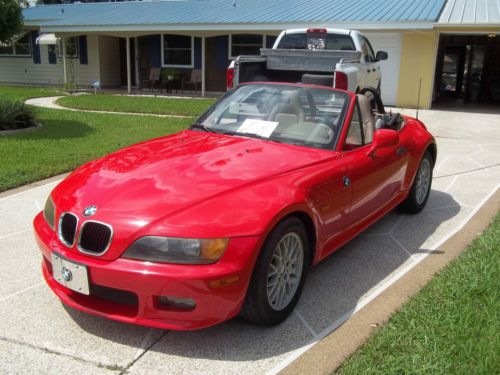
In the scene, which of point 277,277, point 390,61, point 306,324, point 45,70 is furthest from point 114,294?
point 45,70

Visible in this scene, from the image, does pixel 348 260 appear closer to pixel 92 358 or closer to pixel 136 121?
pixel 92 358

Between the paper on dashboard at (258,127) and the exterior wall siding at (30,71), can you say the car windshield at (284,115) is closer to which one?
the paper on dashboard at (258,127)

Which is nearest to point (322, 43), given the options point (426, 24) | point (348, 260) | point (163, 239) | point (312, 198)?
point (426, 24)

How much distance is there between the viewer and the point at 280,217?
3.07 meters

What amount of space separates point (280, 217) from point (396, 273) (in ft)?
5.18

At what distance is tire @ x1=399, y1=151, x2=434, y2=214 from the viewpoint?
5.47 meters

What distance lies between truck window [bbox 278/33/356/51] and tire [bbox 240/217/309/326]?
26.3 ft

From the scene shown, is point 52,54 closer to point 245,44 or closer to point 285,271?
point 245,44

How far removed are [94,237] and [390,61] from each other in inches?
618

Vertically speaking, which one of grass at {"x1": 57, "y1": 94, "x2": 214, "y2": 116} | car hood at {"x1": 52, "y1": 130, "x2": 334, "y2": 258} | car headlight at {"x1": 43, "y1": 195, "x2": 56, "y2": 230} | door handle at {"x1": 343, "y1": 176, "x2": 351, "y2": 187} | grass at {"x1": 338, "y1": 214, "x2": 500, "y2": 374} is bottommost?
grass at {"x1": 57, "y1": 94, "x2": 214, "y2": 116}

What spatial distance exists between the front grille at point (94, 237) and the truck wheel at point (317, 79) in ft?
20.5

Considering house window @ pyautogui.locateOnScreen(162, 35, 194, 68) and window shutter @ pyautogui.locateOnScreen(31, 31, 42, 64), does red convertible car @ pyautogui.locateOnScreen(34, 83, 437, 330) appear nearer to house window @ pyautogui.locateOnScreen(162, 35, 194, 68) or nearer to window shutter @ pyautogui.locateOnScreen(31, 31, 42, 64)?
house window @ pyautogui.locateOnScreen(162, 35, 194, 68)

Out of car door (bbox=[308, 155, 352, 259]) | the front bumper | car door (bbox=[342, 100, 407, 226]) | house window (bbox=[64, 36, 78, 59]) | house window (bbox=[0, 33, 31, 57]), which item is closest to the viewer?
the front bumper

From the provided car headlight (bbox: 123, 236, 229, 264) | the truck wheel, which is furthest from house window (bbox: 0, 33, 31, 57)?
car headlight (bbox: 123, 236, 229, 264)
